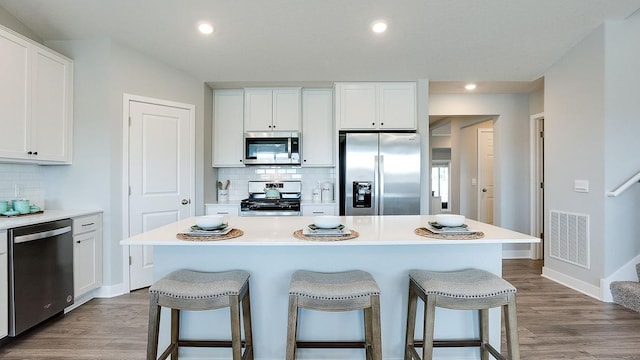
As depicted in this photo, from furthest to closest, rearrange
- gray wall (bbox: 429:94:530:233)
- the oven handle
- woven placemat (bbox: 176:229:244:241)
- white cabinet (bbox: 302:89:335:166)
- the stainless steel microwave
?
gray wall (bbox: 429:94:530:233), white cabinet (bbox: 302:89:335:166), the stainless steel microwave, the oven handle, woven placemat (bbox: 176:229:244:241)

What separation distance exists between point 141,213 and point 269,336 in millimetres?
2201

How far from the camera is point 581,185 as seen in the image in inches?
127

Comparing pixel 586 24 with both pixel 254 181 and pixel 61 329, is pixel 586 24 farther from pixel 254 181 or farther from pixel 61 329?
pixel 61 329

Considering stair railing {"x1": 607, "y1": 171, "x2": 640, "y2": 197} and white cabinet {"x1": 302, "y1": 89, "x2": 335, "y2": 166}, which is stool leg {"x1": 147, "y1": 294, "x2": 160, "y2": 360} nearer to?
white cabinet {"x1": 302, "y1": 89, "x2": 335, "y2": 166}

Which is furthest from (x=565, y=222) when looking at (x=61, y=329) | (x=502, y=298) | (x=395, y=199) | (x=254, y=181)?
(x=61, y=329)

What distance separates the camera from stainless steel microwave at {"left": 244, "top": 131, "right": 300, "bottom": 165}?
410 cm

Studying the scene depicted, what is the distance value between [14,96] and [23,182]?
2.74 ft

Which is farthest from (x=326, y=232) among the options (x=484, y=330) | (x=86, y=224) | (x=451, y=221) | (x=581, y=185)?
(x=581, y=185)

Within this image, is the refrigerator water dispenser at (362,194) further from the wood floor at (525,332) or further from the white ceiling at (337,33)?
the wood floor at (525,332)

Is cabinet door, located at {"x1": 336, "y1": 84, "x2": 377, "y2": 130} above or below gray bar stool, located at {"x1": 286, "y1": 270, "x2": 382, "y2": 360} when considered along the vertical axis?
above

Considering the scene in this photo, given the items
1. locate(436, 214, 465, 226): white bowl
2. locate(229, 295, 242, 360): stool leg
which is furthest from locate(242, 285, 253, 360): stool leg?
locate(436, 214, 465, 226): white bowl

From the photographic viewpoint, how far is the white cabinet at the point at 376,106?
395 centimetres

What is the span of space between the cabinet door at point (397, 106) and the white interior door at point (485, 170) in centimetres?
229

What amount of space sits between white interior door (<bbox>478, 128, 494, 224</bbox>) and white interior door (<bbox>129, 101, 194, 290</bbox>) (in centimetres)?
469
